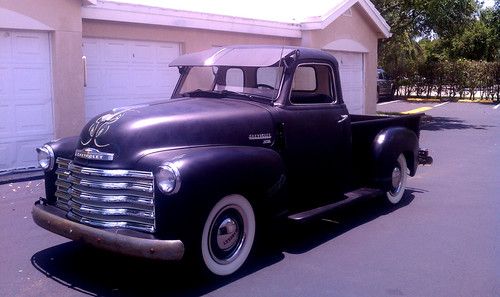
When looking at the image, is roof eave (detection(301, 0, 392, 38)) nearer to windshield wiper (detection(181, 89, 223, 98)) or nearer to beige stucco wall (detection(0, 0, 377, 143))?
beige stucco wall (detection(0, 0, 377, 143))

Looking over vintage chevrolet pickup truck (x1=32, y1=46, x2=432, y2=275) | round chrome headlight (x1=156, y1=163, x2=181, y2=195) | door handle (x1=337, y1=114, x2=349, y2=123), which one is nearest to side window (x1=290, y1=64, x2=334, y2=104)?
vintage chevrolet pickup truck (x1=32, y1=46, x2=432, y2=275)

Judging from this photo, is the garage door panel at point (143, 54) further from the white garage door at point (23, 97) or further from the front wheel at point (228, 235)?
the front wheel at point (228, 235)

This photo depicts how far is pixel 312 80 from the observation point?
22.5 feet

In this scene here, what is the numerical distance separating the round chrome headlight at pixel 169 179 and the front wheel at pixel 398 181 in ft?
12.8

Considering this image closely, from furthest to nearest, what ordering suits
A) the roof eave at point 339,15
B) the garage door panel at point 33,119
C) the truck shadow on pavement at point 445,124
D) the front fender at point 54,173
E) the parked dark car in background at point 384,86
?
the parked dark car in background at point 384,86
the truck shadow on pavement at point 445,124
the roof eave at point 339,15
the garage door panel at point 33,119
the front fender at point 54,173

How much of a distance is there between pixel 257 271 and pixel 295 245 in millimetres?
904

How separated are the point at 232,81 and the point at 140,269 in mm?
2316

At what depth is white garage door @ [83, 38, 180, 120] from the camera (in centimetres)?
1063

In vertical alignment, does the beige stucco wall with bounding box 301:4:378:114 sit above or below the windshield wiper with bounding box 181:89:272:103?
above

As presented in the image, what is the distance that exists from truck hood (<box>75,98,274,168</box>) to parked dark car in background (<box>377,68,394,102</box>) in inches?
974

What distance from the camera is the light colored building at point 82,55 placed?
A: 9.38 m

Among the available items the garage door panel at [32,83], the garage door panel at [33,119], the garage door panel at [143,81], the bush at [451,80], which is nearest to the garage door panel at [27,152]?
the garage door panel at [33,119]

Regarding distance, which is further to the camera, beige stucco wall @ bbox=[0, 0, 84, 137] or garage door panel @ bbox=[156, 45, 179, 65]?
garage door panel @ bbox=[156, 45, 179, 65]

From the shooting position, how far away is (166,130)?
16.4 ft
